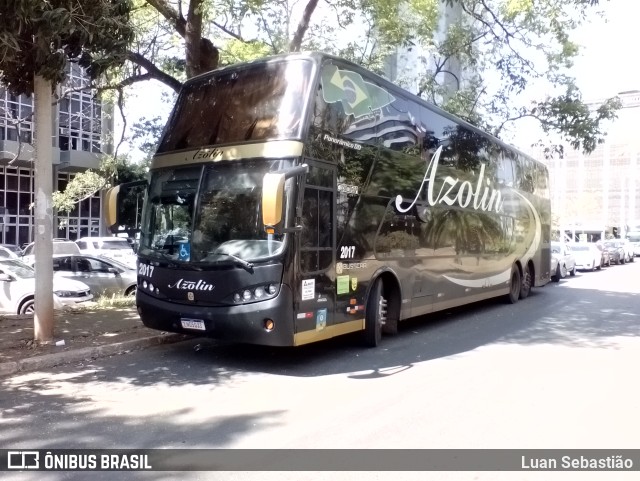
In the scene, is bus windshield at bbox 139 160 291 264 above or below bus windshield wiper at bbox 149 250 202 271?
above

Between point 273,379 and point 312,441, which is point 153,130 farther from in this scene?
point 312,441

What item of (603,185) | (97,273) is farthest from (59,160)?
(603,185)

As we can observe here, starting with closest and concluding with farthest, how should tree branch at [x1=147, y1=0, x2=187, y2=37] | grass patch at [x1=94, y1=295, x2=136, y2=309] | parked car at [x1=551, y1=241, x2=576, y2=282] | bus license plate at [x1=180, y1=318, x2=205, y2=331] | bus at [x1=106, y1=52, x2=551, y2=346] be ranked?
bus at [x1=106, y1=52, x2=551, y2=346] < bus license plate at [x1=180, y1=318, x2=205, y2=331] < grass patch at [x1=94, y1=295, x2=136, y2=309] < tree branch at [x1=147, y1=0, x2=187, y2=37] < parked car at [x1=551, y1=241, x2=576, y2=282]

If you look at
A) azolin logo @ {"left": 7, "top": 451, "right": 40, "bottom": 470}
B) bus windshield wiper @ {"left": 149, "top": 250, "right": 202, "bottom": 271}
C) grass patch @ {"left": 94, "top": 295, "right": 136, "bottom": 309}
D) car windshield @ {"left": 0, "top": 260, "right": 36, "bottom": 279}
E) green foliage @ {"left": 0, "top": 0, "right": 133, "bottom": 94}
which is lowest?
azolin logo @ {"left": 7, "top": 451, "right": 40, "bottom": 470}

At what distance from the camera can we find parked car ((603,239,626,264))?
1505 inches

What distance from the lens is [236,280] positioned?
728 cm

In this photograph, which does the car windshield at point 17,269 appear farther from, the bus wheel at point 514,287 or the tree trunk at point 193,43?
the bus wheel at point 514,287

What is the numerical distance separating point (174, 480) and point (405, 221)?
645 centimetres

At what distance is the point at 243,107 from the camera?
7.93m

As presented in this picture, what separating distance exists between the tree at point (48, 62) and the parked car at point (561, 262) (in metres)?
19.9

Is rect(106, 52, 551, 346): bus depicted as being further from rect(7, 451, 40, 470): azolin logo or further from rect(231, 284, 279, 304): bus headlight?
rect(7, 451, 40, 470): azolin logo

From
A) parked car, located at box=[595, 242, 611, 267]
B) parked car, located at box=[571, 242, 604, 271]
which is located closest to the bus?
parked car, located at box=[571, 242, 604, 271]

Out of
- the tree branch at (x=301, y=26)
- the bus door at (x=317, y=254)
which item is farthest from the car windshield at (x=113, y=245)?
the bus door at (x=317, y=254)

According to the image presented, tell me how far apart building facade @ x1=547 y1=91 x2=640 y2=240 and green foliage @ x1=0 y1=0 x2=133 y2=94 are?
66657 mm
